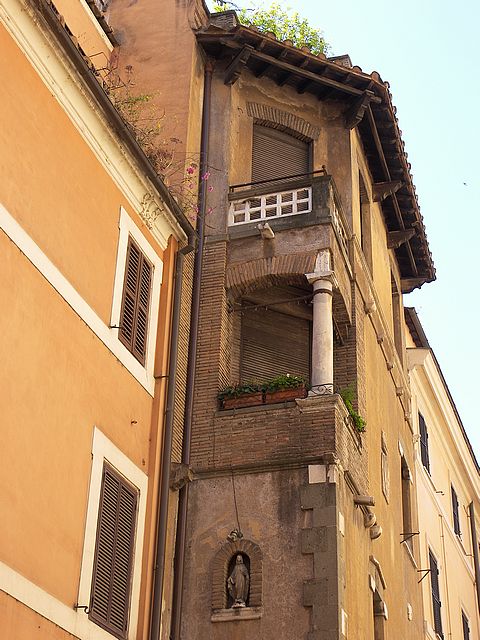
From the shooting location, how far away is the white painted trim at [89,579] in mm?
10703

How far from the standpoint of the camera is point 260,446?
15.2 m

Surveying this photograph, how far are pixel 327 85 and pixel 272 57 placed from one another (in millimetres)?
1102

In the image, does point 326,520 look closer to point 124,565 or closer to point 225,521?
point 225,521

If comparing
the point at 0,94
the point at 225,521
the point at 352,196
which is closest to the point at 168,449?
the point at 225,521

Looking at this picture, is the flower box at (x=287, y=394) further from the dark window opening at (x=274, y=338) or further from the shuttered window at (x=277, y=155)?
the shuttered window at (x=277, y=155)

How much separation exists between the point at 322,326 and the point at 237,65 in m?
5.06

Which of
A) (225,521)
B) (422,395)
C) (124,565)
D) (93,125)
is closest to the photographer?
(124,565)

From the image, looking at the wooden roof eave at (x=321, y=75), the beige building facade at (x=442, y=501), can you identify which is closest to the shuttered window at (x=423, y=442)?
the beige building facade at (x=442, y=501)

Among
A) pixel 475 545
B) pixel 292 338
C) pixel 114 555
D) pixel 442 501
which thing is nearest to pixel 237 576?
pixel 114 555

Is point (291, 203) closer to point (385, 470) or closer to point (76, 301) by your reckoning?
point (385, 470)

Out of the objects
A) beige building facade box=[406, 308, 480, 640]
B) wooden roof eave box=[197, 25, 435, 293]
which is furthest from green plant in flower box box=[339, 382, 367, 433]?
beige building facade box=[406, 308, 480, 640]

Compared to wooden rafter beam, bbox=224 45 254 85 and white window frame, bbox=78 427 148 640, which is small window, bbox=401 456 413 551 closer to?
wooden rafter beam, bbox=224 45 254 85

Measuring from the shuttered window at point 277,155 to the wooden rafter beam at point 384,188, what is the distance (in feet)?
7.21

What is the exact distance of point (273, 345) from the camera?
17703mm
